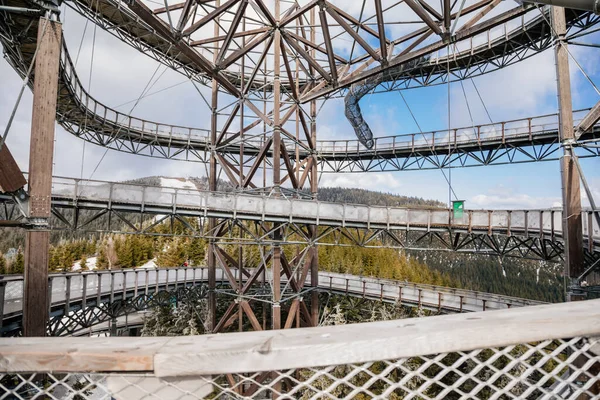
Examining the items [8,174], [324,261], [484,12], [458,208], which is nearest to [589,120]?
[484,12]

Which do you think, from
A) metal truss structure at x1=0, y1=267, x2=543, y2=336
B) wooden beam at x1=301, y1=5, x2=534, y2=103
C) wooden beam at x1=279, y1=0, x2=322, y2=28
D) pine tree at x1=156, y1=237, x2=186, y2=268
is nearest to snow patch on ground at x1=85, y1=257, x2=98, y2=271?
pine tree at x1=156, y1=237, x2=186, y2=268

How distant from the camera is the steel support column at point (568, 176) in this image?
8.70 m

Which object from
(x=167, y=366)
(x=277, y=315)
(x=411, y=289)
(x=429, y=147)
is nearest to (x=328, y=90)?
(x=277, y=315)

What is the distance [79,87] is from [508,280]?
6069cm

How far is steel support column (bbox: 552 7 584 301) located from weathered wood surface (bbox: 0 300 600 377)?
9.83 meters

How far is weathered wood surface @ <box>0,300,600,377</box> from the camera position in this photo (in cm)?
96

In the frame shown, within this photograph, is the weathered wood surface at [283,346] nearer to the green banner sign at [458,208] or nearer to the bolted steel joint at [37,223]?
the bolted steel joint at [37,223]

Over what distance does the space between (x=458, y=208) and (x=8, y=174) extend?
40.0 feet

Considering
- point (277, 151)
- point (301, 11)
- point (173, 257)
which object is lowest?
point (173, 257)

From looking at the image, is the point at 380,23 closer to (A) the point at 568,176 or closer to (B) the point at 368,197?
(A) the point at 568,176

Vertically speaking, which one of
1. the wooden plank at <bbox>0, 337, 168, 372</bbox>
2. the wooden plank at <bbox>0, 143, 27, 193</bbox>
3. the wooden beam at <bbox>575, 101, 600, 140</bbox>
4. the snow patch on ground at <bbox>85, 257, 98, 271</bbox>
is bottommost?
the snow patch on ground at <bbox>85, 257, 98, 271</bbox>

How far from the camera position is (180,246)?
112ft

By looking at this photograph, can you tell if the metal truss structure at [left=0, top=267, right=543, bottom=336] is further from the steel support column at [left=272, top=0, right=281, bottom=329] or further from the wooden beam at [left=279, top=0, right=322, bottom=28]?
the wooden beam at [left=279, top=0, right=322, bottom=28]

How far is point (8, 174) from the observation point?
5922 mm
